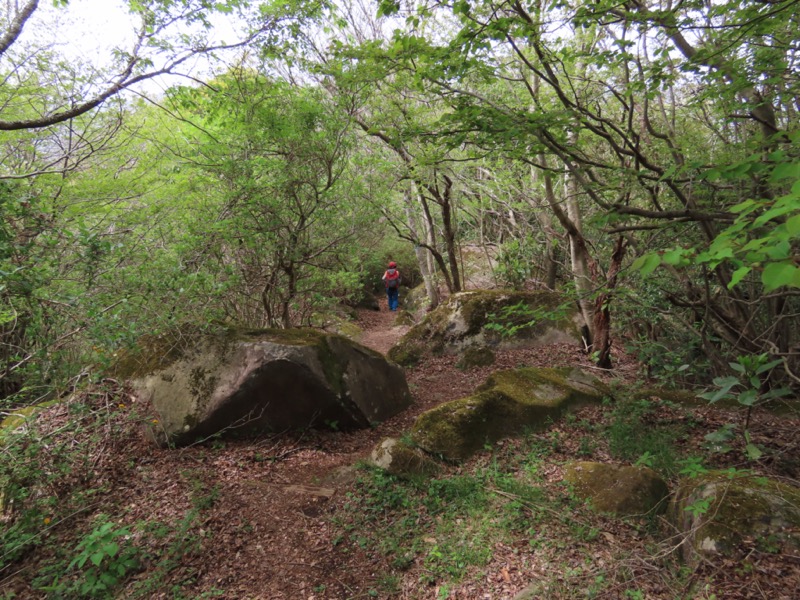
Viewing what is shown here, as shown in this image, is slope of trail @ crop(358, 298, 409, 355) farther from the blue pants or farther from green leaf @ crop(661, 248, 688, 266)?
green leaf @ crop(661, 248, 688, 266)

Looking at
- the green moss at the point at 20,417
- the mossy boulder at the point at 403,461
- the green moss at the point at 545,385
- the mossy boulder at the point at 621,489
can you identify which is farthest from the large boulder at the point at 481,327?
the green moss at the point at 20,417

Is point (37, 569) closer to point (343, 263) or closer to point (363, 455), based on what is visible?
point (363, 455)

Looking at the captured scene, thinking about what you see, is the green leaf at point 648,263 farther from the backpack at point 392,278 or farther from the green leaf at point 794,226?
the backpack at point 392,278

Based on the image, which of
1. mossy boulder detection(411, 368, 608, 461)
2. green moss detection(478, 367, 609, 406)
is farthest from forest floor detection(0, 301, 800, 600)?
green moss detection(478, 367, 609, 406)

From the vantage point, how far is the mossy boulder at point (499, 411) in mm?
4820

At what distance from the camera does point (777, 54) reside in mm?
3357

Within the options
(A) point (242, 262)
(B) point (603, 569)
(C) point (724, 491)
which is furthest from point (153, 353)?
(C) point (724, 491)

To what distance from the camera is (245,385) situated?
5301mm

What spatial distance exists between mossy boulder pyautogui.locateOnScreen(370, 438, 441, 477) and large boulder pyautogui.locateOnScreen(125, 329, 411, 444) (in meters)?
1.36

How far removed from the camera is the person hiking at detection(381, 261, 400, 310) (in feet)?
48.6

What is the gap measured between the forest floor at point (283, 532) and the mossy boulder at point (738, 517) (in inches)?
5.1

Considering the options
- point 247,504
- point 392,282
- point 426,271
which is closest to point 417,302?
point 392,282

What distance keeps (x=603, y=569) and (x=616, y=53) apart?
15.4ft

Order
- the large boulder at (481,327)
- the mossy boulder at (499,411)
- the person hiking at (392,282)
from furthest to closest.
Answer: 1. the person hiking at (392,282)
2. the large boulder at (481,327)
3. the mossy boulder at (499,411)
